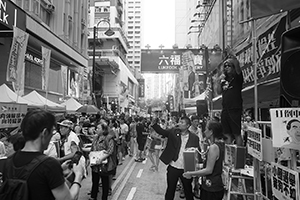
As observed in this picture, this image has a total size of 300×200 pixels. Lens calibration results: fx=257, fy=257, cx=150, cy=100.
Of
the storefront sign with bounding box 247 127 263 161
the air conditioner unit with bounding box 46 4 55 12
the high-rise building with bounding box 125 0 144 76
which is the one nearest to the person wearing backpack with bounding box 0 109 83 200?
the storefront sign with bounding box 247 127 263 161

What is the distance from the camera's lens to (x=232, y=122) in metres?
4.41

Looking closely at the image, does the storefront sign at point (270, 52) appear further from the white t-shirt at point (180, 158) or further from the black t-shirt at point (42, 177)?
the black t-shirt at point (42, 177)

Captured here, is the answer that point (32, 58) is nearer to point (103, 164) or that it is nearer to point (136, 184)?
point (136, 184)

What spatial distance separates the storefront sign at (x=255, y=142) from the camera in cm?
342

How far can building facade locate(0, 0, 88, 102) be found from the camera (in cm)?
1436

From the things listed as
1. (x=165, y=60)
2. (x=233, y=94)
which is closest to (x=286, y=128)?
(x=233, y=94)

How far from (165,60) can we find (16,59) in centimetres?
1070

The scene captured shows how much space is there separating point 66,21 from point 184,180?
20885 mm

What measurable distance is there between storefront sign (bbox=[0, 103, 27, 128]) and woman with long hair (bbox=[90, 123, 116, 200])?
2.57 metres

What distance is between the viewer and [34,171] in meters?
1.98

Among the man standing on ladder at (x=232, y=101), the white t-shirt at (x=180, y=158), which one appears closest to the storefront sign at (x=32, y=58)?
the white t-shirt at (x=180, y=158)

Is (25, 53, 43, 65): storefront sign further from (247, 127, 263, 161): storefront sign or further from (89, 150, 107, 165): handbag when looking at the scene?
(247, 127, 263, 161): storefront sign

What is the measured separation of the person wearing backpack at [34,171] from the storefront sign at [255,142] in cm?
245

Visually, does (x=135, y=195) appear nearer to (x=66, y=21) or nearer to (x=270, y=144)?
(x=270, y=144)
